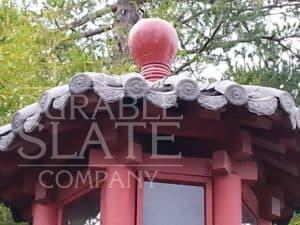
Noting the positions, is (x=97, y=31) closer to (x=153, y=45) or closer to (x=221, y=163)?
(x=153, y=45)

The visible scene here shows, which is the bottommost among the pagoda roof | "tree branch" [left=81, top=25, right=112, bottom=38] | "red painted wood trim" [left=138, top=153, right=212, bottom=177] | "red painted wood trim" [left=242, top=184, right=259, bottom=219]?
"red painted wood trim" [left=242, top=184, right=259, bottom=219]

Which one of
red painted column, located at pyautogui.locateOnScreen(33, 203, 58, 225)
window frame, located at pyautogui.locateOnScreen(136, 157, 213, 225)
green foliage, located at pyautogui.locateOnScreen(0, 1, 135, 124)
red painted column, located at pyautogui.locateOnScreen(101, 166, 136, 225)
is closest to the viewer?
red painted column, located at pyautogui.locateOnScreen(101, 166, 136, 225)

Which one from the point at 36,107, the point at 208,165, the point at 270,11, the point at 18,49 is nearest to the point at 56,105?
the point at 36,107

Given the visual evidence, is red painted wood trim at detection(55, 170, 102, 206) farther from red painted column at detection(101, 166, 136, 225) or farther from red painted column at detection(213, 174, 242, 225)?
red painted column at detection(213, 174, 242, 225)

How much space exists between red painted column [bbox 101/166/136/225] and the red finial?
48 cm

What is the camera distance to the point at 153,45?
3014 mm

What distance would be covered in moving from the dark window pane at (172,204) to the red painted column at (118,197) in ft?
0.22

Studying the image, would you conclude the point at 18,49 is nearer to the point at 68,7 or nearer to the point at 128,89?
the point at 68,7

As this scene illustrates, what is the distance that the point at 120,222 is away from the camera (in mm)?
2594

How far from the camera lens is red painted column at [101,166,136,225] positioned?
8.55 feet

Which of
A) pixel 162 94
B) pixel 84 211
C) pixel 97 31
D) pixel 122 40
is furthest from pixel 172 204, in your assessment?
pixel 97 31

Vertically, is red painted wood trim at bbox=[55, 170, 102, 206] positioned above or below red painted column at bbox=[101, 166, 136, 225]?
above

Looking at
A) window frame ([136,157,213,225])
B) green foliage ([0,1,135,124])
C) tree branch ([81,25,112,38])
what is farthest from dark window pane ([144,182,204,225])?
tree branch ([81,25,112,38])

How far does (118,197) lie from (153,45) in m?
0.70
